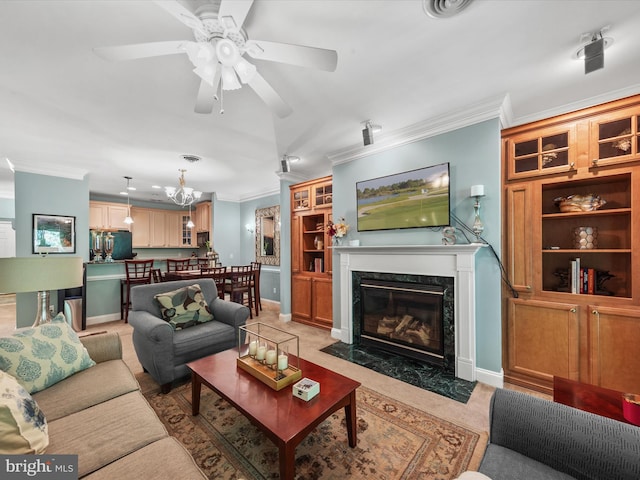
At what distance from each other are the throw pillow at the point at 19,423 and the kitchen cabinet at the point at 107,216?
630 cm

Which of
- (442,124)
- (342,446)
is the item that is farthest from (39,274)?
(442,124)

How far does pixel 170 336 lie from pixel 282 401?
131 cm

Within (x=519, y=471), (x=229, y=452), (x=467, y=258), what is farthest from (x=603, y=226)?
(x=229, y=452)

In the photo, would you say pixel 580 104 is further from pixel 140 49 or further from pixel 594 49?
pixel 140 49

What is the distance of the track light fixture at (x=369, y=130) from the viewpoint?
8.84 ft

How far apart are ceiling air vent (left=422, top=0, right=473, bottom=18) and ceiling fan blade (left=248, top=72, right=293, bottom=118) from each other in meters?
0.97

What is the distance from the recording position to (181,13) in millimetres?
1188

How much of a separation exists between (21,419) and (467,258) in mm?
3047

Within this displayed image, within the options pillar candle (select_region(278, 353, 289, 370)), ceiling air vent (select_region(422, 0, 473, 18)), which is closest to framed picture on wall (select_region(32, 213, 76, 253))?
pillar candle (select_region(278, 353, 289, 370))

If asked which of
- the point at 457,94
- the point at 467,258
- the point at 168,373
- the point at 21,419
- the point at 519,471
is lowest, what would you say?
the point at 168,373

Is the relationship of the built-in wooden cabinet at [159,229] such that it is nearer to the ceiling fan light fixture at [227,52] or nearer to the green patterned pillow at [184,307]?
the green patterned pillow at [184,307]

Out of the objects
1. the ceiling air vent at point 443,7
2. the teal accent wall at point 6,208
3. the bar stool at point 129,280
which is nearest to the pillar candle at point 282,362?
the ceiling air vent at point 443,7

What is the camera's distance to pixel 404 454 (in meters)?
1.67

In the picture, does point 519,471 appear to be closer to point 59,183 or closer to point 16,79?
Answer: point 16,79
